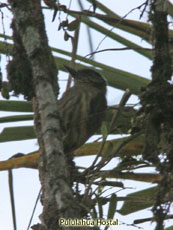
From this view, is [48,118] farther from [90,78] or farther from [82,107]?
[90,78]

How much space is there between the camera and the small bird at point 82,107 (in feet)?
11.7

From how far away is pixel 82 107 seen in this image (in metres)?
3.94

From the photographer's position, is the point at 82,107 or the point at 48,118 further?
the point at 82,107

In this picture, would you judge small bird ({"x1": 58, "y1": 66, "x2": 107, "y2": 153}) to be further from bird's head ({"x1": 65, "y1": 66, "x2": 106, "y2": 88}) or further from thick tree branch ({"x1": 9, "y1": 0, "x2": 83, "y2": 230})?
thick tree branch ({"x1": 9, "y1": 0, "x2": 83, "y2": 230})

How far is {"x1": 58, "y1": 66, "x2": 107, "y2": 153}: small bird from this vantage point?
3.57 m

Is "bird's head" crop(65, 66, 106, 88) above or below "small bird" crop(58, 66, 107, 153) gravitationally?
above

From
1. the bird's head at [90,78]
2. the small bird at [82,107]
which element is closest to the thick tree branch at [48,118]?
the small bird at [82,107]

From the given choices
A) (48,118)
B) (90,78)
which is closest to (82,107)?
(90,78)

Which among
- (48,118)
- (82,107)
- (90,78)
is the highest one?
(90,78)

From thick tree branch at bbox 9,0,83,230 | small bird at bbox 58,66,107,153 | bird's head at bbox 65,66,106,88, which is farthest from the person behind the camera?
bird's head at bbox 65,66,106,88

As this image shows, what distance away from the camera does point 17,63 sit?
90.5 inches

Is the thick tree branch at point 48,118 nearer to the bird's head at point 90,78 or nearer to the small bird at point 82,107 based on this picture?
the small bird at point 82,107

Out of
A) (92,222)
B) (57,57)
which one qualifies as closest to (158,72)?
(92,222)

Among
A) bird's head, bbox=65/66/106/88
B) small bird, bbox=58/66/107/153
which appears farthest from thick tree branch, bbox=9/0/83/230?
bird's head, bbox=65/66/106/88
